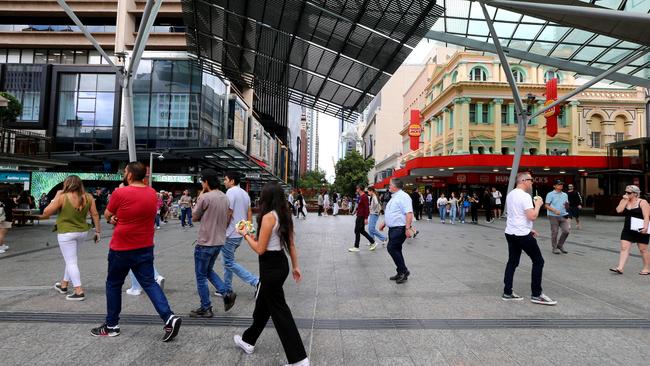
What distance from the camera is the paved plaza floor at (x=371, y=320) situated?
144 inches

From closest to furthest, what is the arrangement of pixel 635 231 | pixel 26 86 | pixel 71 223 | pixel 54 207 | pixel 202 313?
pixel 202 313
pixel 54 207
pixel 71 223
pixel 635 231
pixel 26 86

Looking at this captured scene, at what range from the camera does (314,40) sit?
60.0 feet

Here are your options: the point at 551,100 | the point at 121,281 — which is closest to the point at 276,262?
the point at 121,281

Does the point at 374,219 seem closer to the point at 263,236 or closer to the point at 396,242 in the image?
the point at 396,242

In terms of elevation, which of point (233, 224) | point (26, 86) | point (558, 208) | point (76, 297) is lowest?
point (76, 297)

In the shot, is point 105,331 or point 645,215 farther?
point 645,215

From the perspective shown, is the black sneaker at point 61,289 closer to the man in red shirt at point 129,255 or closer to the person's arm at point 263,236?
the man in red shirt at point 129,255

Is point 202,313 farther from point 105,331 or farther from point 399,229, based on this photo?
point 399,229

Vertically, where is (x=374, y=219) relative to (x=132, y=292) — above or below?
above

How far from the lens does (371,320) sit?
475 centimetres

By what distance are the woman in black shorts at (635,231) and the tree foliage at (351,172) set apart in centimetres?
6226

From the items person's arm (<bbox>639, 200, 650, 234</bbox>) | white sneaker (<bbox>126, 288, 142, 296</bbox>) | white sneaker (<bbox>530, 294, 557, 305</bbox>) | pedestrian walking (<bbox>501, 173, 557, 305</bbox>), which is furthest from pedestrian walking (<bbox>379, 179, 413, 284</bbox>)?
person's arm (<bbox>639, 200, 650, 234</bbox>)

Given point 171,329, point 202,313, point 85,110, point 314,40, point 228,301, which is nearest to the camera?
point 171,329

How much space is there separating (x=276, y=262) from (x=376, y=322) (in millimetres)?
1836
